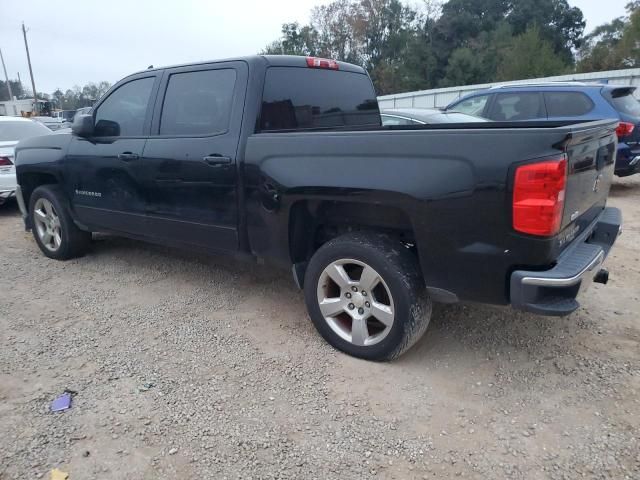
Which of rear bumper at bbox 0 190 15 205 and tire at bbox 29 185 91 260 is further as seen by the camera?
rear bumper at bbox 0 190 15 205

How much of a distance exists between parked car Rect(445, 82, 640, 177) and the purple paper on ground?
22.8ft

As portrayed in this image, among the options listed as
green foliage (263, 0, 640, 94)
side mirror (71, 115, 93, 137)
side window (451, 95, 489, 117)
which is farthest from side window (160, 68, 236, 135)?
green foliage (263, 0, 640, 94)

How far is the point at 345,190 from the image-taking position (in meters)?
2.84

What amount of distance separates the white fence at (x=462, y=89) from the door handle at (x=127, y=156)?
37.4 ft

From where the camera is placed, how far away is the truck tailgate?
2.44m

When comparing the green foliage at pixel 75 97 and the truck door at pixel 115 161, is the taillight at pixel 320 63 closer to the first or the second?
the truck door at pixel 115 161

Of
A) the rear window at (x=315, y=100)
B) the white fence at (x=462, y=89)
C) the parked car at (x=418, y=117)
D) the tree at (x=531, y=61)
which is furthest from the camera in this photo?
the tree at (x=531, y=61)

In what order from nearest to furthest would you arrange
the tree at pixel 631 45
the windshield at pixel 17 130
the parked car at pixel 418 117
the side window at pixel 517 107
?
the parked car at pixel 418 117 < the side window at pixel 517 107 < the windshield at pixel 17 130 < the tree at pixel 631 45

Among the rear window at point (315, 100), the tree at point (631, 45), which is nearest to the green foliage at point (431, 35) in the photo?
the tree at point (631, 45)

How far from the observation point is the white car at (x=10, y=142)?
24.4 feet

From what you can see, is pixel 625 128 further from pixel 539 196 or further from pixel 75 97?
pixel 75 97

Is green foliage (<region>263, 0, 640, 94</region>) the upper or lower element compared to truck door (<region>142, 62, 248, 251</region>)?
upper

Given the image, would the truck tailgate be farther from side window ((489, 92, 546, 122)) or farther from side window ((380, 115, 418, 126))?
side window ((489, 92, 546, 122))

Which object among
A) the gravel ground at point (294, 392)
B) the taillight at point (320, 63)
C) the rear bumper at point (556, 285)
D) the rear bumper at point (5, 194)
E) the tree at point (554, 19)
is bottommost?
the gravel ground at point (294, 392)
